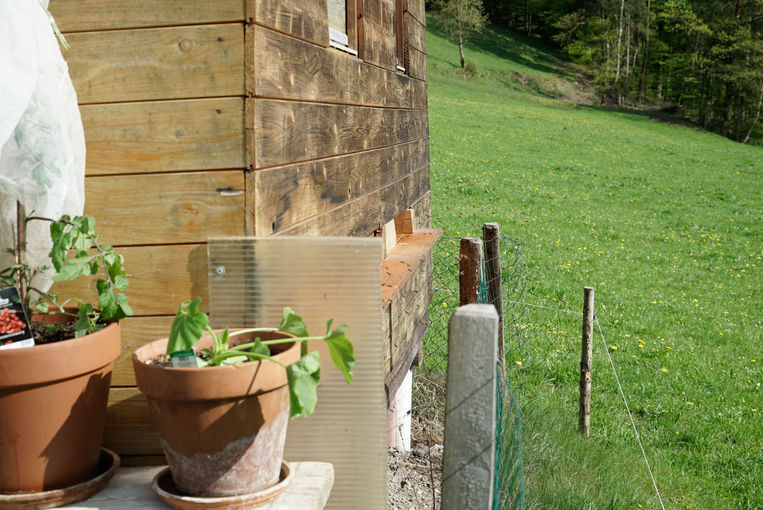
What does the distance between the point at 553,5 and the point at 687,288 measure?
4918 centimetres

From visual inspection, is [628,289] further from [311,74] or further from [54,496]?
[54,496]

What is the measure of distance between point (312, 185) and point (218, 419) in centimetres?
111

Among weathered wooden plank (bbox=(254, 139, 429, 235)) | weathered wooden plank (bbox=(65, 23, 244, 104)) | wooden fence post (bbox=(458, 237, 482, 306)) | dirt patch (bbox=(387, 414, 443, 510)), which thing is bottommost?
dirt patch (bbox=(387, 414, 443, 510))

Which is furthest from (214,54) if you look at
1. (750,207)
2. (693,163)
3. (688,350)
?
(693,163)

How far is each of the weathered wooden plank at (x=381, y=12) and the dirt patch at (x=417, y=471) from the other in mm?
2488

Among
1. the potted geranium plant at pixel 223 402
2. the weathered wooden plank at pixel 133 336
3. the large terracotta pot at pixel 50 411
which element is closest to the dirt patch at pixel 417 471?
the weathered wooden plank at pixel 133 336

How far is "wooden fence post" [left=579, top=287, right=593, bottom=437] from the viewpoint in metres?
4.81

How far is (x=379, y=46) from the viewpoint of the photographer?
3.76 meters

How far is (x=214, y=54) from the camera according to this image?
1954mm

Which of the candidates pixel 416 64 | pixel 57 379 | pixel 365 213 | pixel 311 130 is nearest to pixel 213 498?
pixel 57 379

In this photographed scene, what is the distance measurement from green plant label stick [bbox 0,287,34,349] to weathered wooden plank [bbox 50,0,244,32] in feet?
2.69

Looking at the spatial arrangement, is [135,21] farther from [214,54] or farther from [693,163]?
[693,163]

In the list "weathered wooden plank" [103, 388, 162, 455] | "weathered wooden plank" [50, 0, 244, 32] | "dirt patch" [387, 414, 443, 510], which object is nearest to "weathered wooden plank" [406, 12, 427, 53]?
"dirt patch" [387, 414, 443, 510]

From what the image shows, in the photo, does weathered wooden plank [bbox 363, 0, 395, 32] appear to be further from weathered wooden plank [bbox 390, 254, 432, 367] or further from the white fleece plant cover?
the white fleece plant cover
